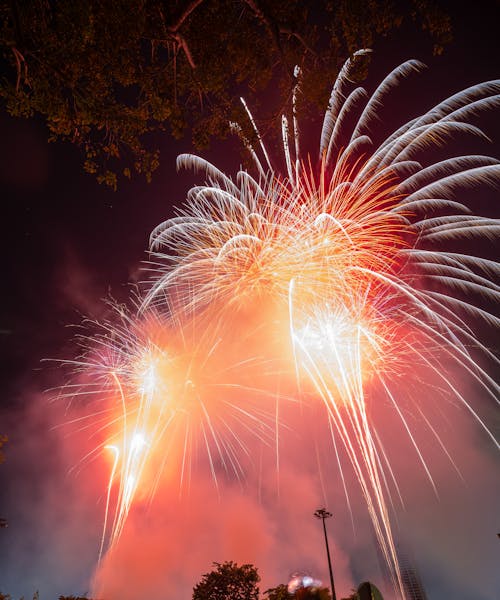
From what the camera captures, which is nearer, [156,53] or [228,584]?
[156,53]

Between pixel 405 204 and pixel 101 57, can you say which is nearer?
pixel 101 57

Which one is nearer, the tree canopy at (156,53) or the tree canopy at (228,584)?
the tree canopy at (156,53)

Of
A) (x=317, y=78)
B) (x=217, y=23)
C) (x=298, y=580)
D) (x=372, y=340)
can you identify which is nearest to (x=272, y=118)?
(x=317, y=78)

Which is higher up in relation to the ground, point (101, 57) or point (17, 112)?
point (101, 57)

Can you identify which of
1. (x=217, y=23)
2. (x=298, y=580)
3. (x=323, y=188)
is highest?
(x=323, y=188)

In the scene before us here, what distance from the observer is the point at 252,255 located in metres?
11.5

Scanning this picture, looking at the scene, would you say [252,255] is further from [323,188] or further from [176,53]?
[176,53]

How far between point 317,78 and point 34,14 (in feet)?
17.4

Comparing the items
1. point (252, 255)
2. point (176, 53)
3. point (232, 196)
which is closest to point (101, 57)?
point (176, 53)

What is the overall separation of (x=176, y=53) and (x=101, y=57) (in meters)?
1.46

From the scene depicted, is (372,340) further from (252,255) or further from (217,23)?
(217,23)

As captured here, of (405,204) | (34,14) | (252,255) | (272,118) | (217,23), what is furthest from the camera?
(252,255)

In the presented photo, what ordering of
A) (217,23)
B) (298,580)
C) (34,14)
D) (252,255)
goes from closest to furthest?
(34,14) → (217,23) → (252,255) → (298,580)

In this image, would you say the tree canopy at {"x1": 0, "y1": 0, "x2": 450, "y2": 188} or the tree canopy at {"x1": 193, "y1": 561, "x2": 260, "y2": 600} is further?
the tree canopy at {"x1": 193, "y1": 561, "x2": 260, "y2": 600}
